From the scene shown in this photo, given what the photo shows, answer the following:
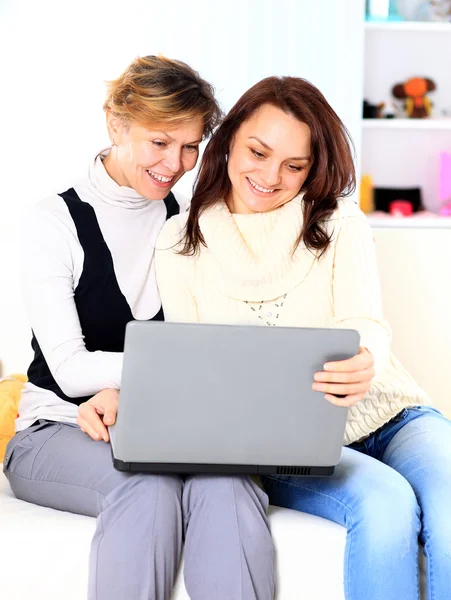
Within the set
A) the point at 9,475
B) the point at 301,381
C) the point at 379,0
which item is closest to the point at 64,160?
the point at 379,0

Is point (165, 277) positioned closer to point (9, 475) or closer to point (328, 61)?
point (9, 475)

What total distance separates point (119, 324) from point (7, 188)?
241 cm

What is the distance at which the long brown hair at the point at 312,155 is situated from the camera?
167cm

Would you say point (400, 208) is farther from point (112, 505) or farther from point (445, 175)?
point (112, 505)

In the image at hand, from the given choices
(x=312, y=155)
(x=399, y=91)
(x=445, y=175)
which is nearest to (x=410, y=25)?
(x=399, y=91)

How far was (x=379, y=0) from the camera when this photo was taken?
389 centimetres

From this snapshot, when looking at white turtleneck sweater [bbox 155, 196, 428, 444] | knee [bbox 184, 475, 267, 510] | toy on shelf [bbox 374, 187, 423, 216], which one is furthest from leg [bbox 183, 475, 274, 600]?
toy on shelf [bbox 374, 187, 423, 216]

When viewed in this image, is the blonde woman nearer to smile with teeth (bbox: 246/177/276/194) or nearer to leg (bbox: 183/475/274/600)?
leg (bbox: 183/475/274/600)

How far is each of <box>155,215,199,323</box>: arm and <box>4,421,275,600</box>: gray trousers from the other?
35 cm

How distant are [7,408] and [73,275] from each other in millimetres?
348

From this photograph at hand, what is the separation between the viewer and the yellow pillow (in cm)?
176

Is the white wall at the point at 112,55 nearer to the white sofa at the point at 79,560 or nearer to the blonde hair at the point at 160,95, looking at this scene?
the blonde hair at the point at 160,95

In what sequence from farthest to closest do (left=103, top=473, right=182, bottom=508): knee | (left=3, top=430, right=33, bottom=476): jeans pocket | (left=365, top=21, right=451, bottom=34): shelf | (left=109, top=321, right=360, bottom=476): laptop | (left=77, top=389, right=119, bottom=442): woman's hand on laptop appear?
1. (left=365, top=21, right=451, bottom=34): shelf
2. (left=3, top=430, right=33, bottom=476): jeans pocket
3. (left=77, top=389, right=119, bottom=442): woman's hand on laptop
4. (left=103, top=473, right=182, bottom=508): knee
5. (left=109, top=321, right=360, bottom=476): laptop

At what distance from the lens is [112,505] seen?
4.33 feet
